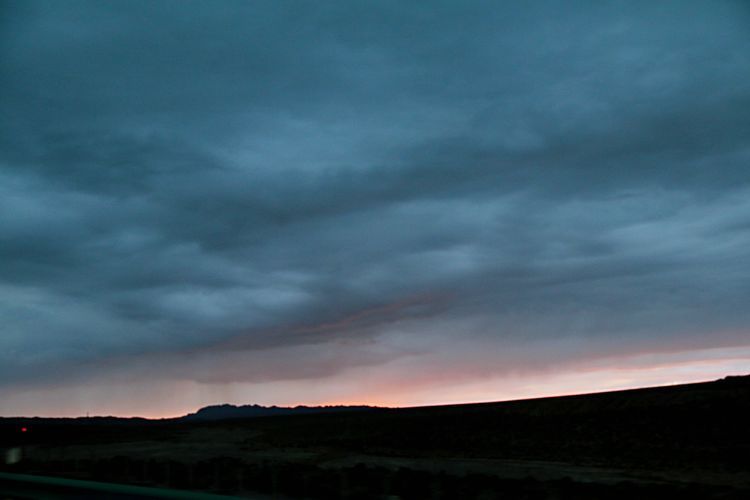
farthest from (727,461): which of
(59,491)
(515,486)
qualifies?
(59,491)

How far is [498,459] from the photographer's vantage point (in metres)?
43.3

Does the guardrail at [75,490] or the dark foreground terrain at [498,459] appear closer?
the guardrail at [75,490]

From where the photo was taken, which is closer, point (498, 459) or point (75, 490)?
point (75, 490)

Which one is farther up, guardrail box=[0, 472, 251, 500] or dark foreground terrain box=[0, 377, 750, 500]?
guardrail box=[0, 472, 251, 500]

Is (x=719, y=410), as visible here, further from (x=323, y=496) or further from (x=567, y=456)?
(x=323, y=496)

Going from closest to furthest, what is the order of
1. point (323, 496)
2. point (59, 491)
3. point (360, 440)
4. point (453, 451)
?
point (59, 491)
point (323, 496)
point (453, 451)
point (360, 440)

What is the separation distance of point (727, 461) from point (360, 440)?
33.1 metres

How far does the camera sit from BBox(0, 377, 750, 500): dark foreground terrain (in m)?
21.1

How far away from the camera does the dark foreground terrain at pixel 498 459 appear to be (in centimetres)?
2111

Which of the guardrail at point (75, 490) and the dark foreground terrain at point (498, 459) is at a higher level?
the guardrail at point (75, 490)

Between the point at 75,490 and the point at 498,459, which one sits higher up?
the point at 75,490

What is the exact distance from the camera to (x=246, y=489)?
73.3 ft

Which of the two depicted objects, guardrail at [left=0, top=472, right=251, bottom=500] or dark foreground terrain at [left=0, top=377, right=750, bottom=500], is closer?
guardrail at [left=0, top=472, right=251, bottom=500]

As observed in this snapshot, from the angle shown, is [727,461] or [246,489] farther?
[727,461]
